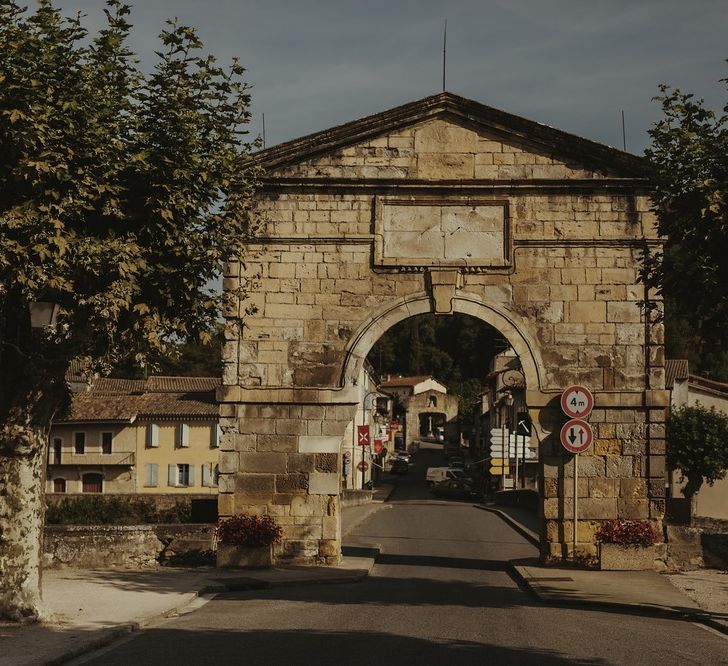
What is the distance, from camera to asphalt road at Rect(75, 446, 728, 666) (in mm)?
9422


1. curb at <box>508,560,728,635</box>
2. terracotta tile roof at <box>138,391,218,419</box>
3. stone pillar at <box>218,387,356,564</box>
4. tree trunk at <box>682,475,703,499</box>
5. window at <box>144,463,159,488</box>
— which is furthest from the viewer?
window at <box>144,463,159,488</box>

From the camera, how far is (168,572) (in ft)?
56.0

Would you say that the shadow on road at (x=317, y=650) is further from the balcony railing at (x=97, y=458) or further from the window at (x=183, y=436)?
the balcony railing at (x=97, y=458)

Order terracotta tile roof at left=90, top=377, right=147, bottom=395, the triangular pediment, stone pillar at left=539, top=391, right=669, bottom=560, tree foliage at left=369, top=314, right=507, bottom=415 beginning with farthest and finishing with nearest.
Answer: tree foliage at left=369, top=314, right=507, bottom=415 < terracotta tile roof at left=90, top=377, right=147, bottom=395 < the triangular pediment < stone pillar at left=539, top=391, right=669, bottom=560

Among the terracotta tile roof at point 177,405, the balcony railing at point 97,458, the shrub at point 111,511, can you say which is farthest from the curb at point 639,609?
the balcony railing at point 97,458

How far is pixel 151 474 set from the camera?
2229 inches

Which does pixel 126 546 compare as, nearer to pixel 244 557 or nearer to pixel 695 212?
pixel 244 557

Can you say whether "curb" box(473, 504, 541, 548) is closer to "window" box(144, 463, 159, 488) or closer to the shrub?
the shrub

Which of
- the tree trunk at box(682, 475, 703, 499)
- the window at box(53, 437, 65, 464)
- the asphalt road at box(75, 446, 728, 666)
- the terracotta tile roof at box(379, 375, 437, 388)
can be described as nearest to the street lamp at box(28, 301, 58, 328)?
the asphalt road at box(75, 446, 728, 666)

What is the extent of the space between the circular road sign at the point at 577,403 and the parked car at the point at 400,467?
63817 mm

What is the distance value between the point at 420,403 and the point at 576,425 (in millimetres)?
90366

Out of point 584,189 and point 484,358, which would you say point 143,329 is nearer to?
point 584,189

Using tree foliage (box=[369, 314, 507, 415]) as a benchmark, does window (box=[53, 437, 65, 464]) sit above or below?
below

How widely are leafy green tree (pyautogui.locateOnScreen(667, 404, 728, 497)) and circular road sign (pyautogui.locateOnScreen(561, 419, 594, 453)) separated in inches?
991
